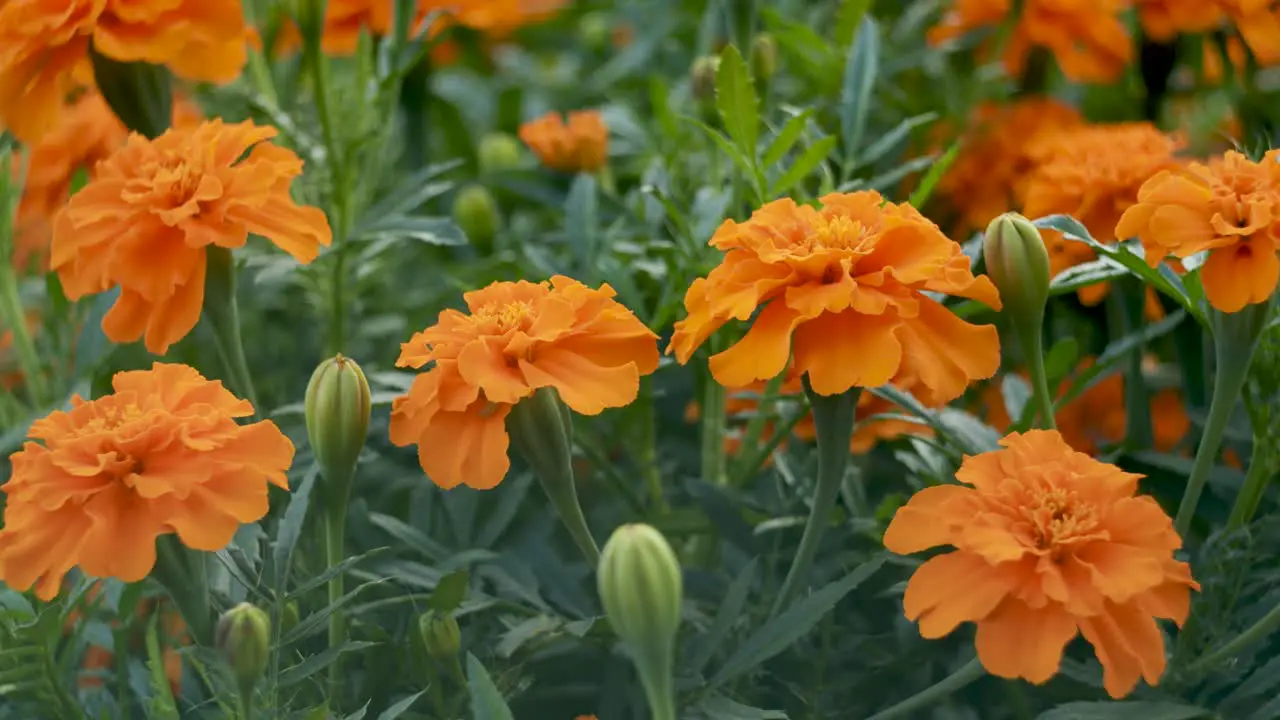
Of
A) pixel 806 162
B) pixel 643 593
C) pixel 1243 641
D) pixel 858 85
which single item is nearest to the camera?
pixel 643 593

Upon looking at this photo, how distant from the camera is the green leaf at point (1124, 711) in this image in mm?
559

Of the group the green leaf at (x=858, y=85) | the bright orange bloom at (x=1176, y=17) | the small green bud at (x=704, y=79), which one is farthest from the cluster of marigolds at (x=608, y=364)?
the bright orange bloom at (x=1176, y=17)

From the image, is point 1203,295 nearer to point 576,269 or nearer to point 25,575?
point 576,269

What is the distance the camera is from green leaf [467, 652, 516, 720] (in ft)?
1.63

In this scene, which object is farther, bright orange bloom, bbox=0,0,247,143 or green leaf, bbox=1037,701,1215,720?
bright orange bloom, bbox=0,0,247,143

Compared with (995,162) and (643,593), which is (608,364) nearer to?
(643,593)

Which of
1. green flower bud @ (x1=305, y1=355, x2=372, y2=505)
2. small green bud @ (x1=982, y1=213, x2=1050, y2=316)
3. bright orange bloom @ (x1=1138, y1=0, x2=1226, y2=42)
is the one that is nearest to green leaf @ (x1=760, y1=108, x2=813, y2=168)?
small green bud @ (x1=982, y1=213, x2=1050, y2=316)

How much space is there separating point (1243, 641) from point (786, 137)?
0.30 meters

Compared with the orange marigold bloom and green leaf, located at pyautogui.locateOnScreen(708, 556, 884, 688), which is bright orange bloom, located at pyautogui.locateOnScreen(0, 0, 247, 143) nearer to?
the orange marigold bloom

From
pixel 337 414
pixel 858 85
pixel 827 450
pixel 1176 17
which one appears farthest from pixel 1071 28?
pixel 337 414

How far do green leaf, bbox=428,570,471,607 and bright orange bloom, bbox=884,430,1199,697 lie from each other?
0.17 m

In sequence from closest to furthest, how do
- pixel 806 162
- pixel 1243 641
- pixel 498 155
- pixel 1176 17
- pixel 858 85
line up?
pixel 1243 641
pixel 806 162
pixel 858 85
pixel 1176 17
pixel 498 155

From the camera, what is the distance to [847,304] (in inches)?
21.0

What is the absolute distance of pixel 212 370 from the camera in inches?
35.7
